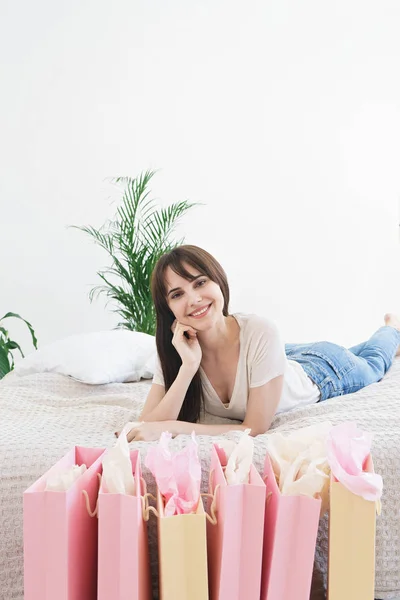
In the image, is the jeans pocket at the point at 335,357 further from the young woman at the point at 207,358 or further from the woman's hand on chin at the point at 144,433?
the woman's hand on chin at the point at 144,433

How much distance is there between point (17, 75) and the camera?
139 inches

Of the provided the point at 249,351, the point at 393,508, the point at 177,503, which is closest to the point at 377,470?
the point at 393,508

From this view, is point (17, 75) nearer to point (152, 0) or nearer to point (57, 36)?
point (57, 36)

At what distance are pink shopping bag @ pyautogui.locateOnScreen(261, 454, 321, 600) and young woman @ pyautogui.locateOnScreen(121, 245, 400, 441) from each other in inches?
26.8

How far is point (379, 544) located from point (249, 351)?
69 cm

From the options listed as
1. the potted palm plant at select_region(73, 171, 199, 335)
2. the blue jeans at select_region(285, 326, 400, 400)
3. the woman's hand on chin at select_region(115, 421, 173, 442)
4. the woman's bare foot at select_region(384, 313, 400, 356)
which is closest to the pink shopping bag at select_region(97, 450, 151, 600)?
the woman's hand on chin at select_region(115, 421, 173, 442)

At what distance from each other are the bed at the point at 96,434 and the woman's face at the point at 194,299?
1.10ft

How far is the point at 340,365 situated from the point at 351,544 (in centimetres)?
140

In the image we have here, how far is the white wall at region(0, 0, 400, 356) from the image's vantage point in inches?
140

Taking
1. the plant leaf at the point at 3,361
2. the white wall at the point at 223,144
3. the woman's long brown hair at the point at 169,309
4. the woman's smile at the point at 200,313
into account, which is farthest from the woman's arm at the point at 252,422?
the white wall at the point at 223,144

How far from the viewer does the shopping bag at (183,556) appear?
0.85m

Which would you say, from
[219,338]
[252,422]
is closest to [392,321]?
[219,338]

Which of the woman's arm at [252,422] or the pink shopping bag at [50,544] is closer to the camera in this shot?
the pink shopping bag at [50,544]

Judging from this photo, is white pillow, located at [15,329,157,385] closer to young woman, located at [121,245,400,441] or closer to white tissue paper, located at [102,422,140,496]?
young woman, located at [121,245,400,441]
